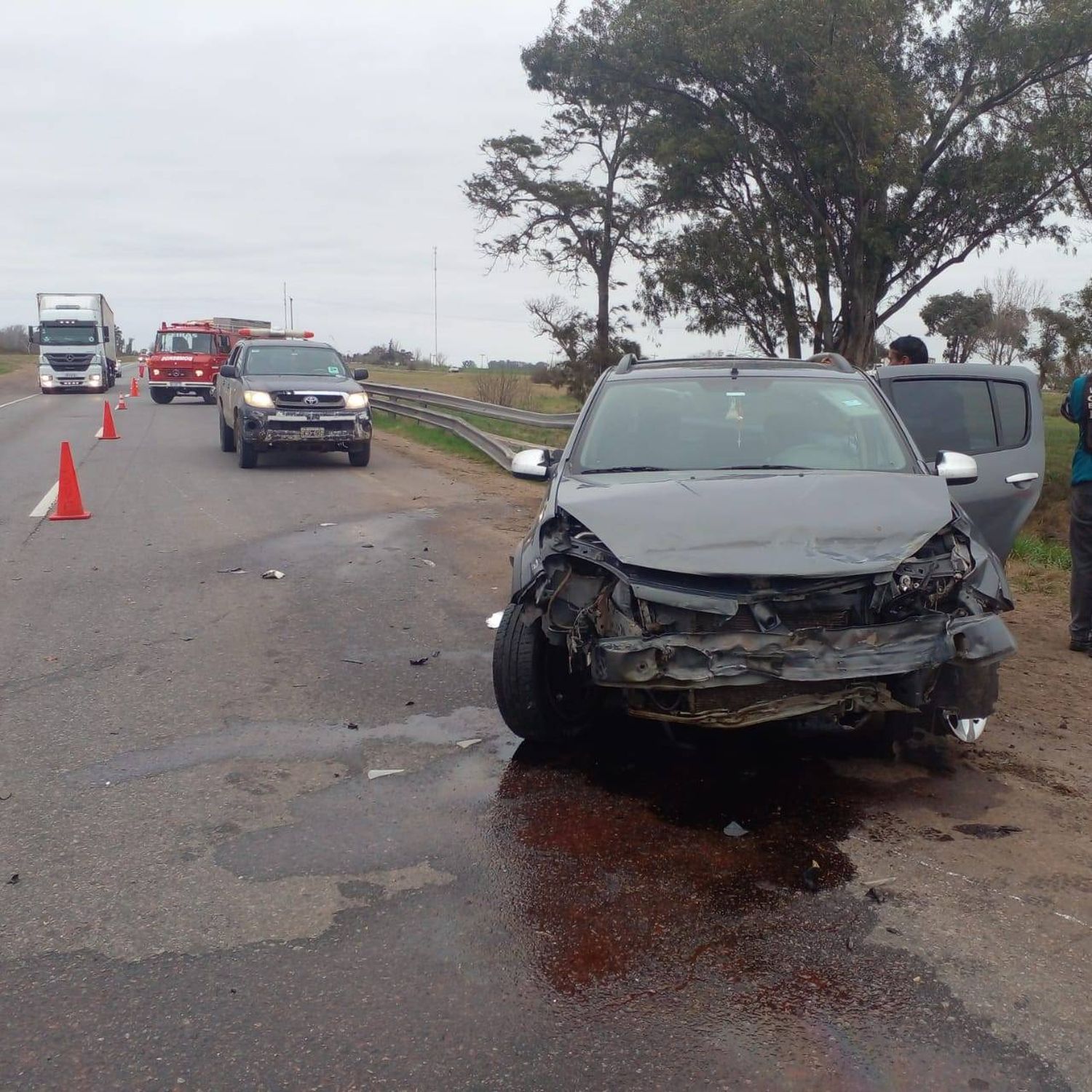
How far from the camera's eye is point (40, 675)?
618 centimetres

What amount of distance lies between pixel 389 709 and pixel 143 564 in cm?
451

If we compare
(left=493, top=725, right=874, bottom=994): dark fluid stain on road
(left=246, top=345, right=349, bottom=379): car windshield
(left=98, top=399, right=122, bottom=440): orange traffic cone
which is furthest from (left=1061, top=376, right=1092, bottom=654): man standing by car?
(left=98, top=399, right=122, bottom=440): orange traffic cone

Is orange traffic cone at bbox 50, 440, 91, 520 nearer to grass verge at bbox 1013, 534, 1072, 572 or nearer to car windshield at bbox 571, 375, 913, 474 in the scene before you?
car windshield at bbox 571, 375, 913, 474

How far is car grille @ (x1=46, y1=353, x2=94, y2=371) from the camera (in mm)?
39844

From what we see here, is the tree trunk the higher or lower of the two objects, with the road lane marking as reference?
higher

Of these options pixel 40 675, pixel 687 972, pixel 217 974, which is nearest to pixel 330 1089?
pixel 217 974

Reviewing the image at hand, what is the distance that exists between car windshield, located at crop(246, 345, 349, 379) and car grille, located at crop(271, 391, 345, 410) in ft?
2.65

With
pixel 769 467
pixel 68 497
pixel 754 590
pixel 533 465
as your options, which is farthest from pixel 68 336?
pixel 754 590

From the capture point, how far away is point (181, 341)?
113ft

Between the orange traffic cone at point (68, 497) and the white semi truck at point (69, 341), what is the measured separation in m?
30.9

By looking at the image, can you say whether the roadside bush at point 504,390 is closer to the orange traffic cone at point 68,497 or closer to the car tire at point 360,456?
the car tire at point 360,456

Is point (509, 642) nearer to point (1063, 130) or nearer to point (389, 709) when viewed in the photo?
point (389, 709)

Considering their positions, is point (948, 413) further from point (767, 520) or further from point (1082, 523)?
point (767, 520)

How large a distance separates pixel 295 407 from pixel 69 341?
2758cm
